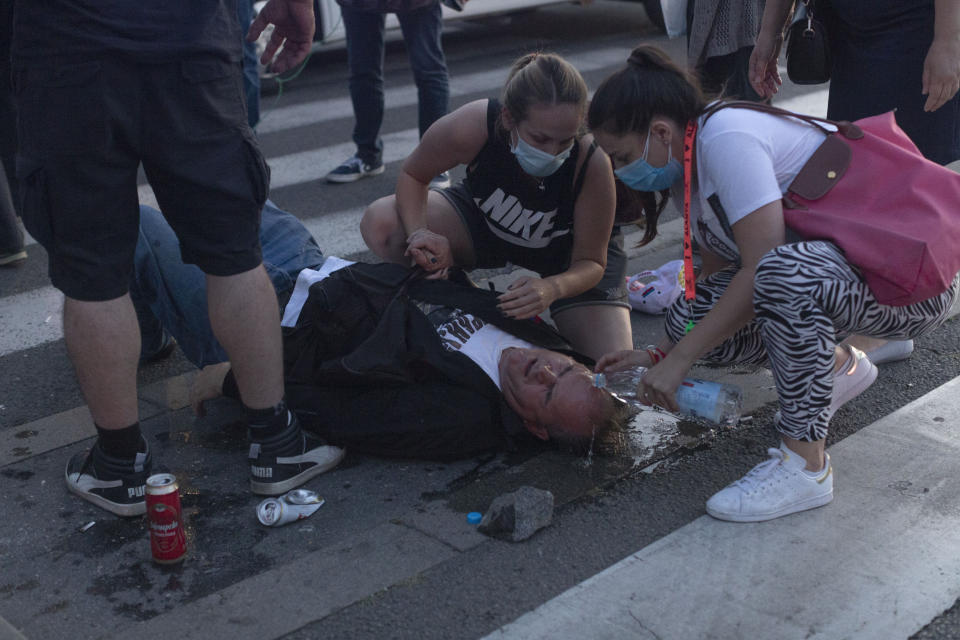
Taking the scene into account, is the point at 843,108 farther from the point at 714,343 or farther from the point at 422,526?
the point at 422,526

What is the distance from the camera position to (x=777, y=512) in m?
2.62

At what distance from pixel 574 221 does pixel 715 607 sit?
59.5 inches

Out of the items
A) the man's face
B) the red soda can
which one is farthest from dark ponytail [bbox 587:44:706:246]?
the red soda can

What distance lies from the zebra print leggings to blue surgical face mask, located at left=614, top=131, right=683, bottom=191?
1.22 ft

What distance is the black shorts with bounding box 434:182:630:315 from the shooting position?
3.61 m

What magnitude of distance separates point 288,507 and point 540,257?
137 centimetres

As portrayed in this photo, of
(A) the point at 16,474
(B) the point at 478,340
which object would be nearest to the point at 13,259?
(A) the point at 16,474

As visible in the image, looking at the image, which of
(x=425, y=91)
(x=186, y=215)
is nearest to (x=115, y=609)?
(x=186, y=215)

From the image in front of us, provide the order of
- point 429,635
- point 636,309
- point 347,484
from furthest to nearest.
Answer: point 636,309, point 347,484, point 429,635

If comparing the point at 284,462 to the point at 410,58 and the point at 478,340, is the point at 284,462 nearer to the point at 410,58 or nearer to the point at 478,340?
the point at 478,340

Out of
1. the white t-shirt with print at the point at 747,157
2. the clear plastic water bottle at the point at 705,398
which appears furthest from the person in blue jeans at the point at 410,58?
the white t-shirt with print at the point at 747,157

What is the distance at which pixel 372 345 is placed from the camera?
307cm

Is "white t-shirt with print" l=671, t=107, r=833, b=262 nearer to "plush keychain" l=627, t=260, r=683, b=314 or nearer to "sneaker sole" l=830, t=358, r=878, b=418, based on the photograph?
"sneaker sole" l=830, t=358, r=878, b=418

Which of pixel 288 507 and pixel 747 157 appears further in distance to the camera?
pixel 288 507
